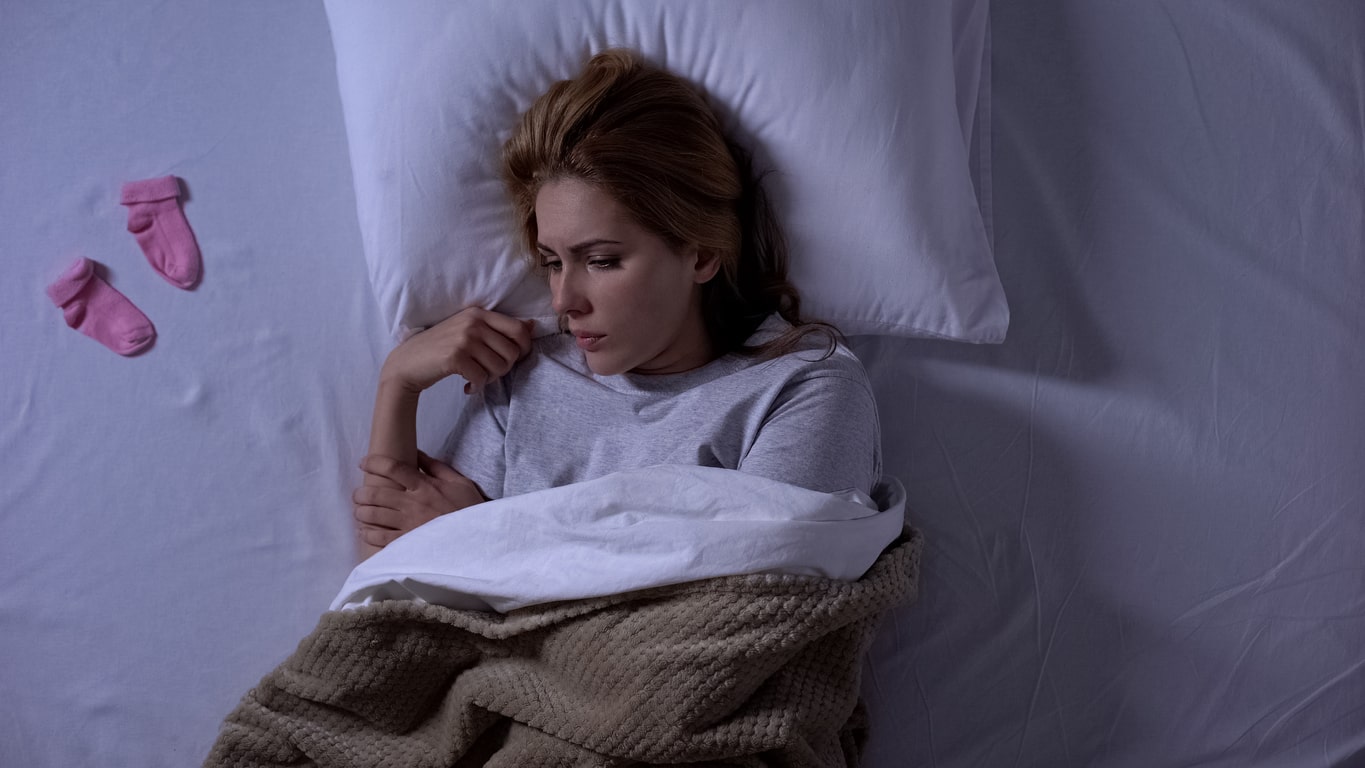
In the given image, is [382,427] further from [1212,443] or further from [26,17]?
[1212,443]

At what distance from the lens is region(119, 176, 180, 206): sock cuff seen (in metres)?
1.28

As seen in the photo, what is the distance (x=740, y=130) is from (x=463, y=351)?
15.3 inches

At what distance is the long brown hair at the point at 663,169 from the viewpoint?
1.07m

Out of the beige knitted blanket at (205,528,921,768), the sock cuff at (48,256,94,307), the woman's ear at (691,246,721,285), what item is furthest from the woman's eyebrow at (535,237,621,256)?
the sock cuff at (48,256,94,307)

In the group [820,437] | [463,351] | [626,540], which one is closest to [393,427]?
[463,351]

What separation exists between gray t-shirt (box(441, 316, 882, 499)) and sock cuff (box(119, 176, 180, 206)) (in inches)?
17.7

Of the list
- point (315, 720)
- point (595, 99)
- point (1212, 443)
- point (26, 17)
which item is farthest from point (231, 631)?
point (1212, 443)

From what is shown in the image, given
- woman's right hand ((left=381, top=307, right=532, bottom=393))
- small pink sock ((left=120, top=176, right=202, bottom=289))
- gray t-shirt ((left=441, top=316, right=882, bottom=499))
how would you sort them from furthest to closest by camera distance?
small pink sock ((left=120, top=176, right=202, bottom=289)), woman's right hand ((left=381, top=307, right=532, bottom=393)), gray t-shirt ((left=441, top=316, right=882, bottom=499))

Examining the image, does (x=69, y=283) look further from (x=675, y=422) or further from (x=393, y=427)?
(x=675, y=422)

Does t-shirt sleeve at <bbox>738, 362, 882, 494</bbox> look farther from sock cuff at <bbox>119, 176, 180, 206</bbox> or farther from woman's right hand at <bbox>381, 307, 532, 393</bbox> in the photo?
sock cuff at <bbox>119, 176, 180, 206</bbox>

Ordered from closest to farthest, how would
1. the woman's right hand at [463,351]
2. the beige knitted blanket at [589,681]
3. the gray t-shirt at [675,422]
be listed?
the beige knitted blanket at [589,681] < the gray t-shirt at [675,422] < the woman's right hand at [463,351]

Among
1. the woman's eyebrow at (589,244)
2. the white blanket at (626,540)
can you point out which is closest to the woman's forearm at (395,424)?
the white blanket at (626,540)

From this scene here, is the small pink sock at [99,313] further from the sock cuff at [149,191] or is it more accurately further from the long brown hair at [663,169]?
the long brown hair at [663,169]

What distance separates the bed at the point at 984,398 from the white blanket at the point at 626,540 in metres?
0.22
